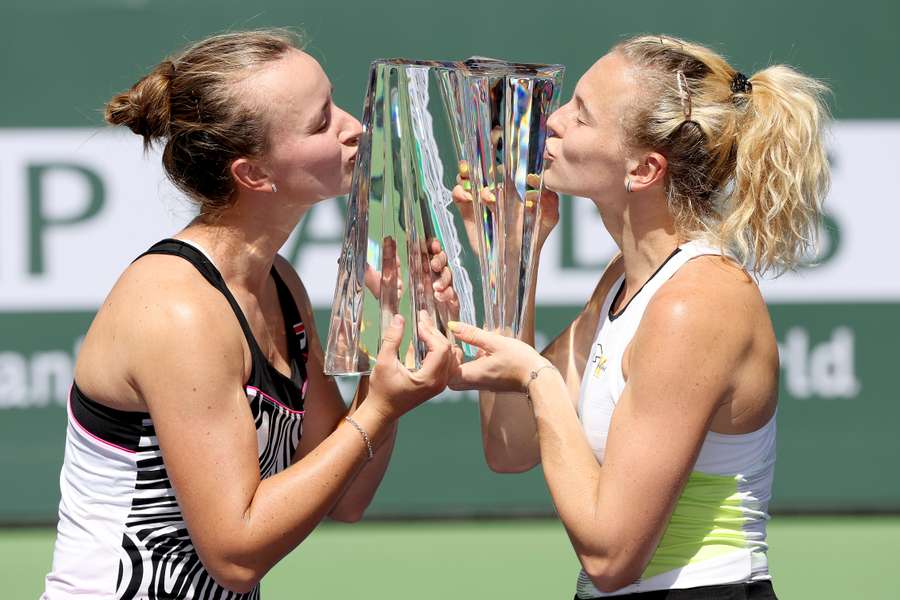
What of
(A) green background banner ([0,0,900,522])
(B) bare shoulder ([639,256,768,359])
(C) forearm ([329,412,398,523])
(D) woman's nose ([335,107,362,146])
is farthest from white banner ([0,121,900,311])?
(B) bare shoulder ([639,256,768,359])

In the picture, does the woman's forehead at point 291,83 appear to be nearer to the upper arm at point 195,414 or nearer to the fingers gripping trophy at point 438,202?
the fingers gripping trophy at point 438,202

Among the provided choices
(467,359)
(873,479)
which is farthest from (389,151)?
(873,479)

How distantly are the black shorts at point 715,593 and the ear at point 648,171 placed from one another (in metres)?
0.64

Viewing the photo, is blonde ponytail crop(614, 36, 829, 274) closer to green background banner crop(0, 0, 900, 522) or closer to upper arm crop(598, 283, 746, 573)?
upper arm crop(598, 283, 746, 573)

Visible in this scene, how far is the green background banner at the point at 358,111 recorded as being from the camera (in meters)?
3.92

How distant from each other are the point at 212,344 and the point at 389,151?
1.35 ft

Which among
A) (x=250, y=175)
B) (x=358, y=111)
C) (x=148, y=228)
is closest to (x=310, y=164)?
(x=250, y=175)

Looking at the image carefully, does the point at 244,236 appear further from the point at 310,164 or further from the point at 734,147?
the point at 734,147

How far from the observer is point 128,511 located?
1842 millimetres

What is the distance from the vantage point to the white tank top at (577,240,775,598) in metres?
1.82

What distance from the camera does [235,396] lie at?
1.79 meters

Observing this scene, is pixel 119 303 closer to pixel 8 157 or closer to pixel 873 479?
pixel 8 157

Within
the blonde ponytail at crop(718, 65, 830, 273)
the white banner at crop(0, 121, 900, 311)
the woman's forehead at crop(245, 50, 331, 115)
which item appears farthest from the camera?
the white banner at crop(0, 121, 900, 311)

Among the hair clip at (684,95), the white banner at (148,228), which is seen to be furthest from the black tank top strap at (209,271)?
the white banner at (148,228)
